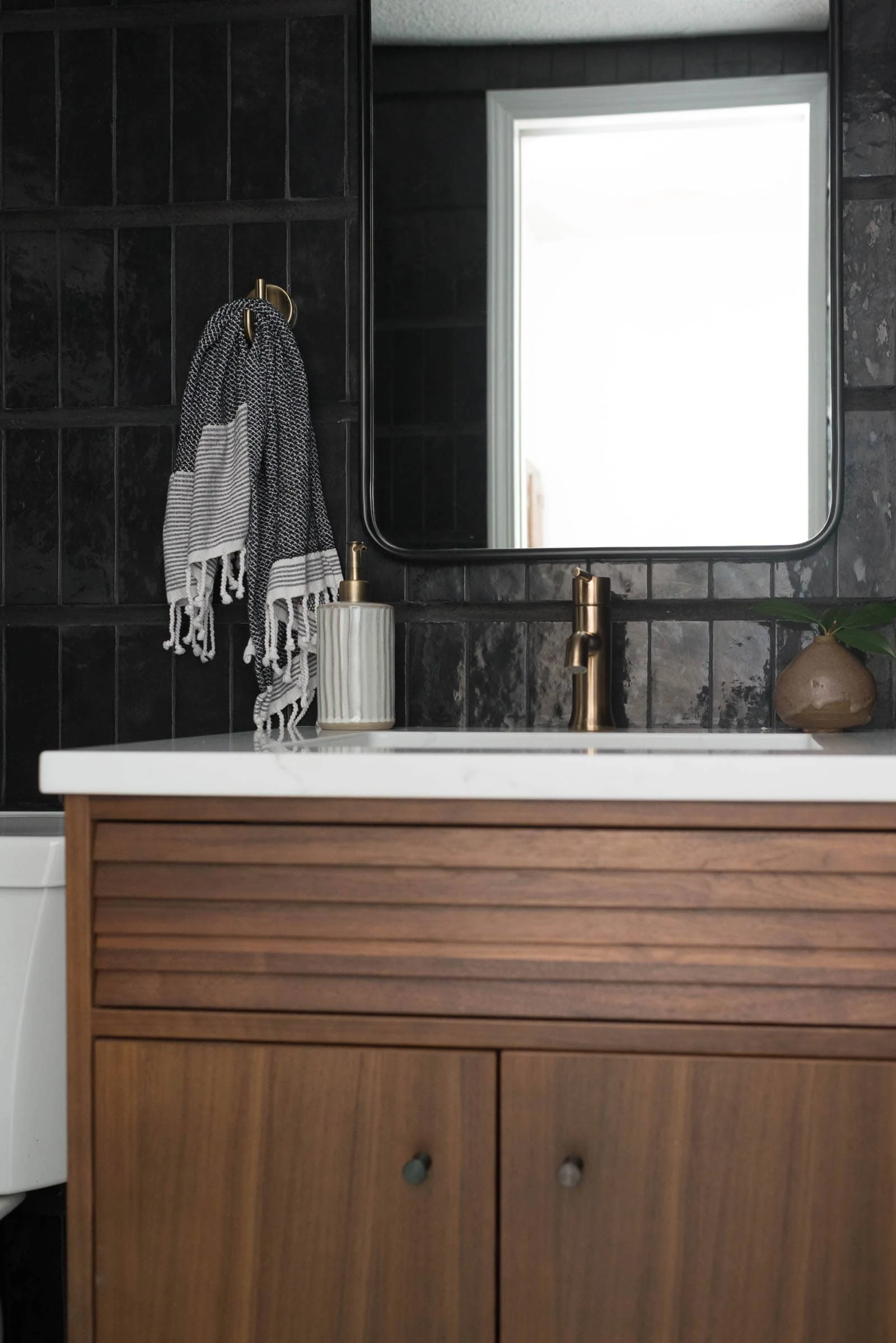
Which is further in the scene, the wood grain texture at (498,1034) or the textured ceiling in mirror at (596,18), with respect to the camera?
the textured ceiling in mirror at (596,18)

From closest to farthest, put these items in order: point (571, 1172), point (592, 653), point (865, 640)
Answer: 1. point (571, 1172)
2. point (865, 640)
3. point (592, 653)

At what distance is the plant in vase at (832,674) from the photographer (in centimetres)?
142

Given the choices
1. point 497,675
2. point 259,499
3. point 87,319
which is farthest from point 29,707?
point 497,675

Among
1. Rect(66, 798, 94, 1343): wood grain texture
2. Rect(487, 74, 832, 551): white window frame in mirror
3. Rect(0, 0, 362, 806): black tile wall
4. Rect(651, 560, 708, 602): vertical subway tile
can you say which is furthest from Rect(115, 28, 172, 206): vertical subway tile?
Rect(66, 798, 94, 1343): wood grain texture

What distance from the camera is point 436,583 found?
1634 millimetres

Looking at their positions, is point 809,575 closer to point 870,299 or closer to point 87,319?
point 870,299

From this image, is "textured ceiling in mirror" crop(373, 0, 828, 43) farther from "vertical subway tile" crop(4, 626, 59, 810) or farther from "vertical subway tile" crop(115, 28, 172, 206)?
"vertical subway tile" crop(4, 626, 59, 810)

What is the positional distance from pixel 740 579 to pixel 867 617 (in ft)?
0.64

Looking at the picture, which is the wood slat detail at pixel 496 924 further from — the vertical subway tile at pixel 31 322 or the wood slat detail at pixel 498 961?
the vertical subway tile at pixel 31 322

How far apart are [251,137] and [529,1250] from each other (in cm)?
144

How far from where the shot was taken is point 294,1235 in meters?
1.08

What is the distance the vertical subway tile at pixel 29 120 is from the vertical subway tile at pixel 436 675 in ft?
2.73

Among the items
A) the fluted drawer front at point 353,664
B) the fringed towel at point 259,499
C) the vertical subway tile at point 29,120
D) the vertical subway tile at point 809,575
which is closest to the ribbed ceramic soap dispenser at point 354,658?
the fluted drawer front at point 353,664

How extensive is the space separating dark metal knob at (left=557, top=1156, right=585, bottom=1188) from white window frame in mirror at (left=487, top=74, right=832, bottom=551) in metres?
0.82
